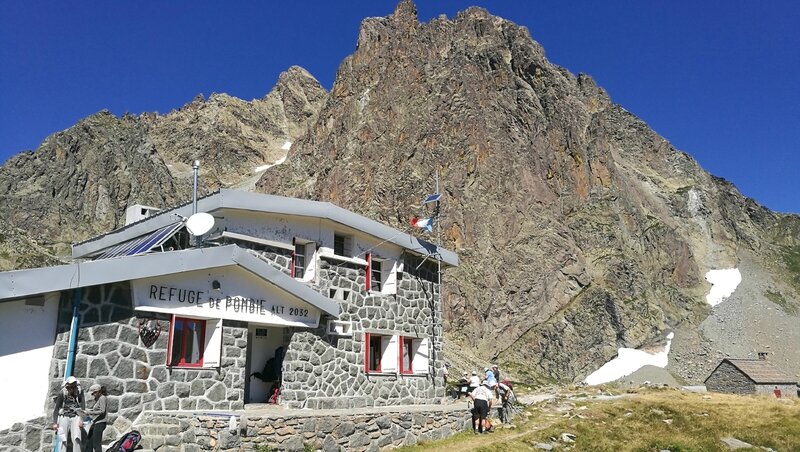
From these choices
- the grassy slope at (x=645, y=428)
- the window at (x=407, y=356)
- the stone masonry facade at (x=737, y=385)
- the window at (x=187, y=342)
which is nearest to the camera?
the window at (x=187, y=342)

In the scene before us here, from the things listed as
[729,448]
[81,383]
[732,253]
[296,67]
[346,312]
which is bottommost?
[729,448]

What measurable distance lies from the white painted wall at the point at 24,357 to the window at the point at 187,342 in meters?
2.73

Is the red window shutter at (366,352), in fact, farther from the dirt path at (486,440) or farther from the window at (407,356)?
the dirt path at (486,440)

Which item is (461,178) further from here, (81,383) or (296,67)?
(296,67)

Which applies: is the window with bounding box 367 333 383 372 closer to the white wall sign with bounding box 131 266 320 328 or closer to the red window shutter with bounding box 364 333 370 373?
the red window shutter with bounding box 364 333 370 373

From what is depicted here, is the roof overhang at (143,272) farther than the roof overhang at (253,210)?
No

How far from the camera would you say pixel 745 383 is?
38969 mm

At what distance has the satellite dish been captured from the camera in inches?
613

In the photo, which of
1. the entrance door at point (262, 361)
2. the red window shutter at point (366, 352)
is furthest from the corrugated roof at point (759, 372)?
the entrance door at point (262, 361)

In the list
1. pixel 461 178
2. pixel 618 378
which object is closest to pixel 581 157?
pixel 461 178

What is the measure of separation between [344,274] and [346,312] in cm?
119

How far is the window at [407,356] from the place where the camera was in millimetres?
21683

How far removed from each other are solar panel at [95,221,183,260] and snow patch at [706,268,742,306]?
72.2 metres

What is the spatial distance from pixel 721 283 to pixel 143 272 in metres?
82.5
